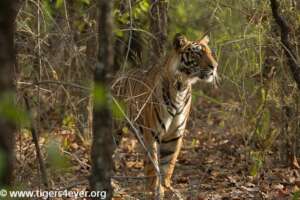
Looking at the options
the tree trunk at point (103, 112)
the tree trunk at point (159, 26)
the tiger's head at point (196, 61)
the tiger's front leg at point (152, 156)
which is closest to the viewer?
the tree trunk at point (103, 112)

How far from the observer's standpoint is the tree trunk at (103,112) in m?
3.04

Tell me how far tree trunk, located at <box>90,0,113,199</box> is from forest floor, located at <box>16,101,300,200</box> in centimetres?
157

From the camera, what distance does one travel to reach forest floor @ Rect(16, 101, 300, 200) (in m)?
5.58

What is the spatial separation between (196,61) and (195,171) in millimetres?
1414

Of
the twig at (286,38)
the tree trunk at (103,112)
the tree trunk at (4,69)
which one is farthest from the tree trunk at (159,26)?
the tree trunk at (4,69)

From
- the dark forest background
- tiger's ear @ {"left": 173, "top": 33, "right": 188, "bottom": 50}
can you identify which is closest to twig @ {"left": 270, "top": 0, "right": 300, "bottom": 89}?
the dark forest background

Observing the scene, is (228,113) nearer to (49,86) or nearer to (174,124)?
(174,124)

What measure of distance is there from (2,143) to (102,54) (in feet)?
3.42

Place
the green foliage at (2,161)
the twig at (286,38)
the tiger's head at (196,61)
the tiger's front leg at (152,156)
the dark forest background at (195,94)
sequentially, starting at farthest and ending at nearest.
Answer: the tiger's head at (196,61) < the tiger's front leg at (152,156) < the twig at (286,38) < the dark forest background at (195,94) < the green foliage at (2,161)

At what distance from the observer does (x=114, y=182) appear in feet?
22.0

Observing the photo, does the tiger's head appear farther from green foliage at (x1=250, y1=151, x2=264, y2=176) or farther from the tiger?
green foliage at (x1=250, y1=151, x2=264, y2=176)

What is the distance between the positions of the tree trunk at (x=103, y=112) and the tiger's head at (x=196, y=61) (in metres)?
4.08

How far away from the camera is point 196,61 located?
7348 mm

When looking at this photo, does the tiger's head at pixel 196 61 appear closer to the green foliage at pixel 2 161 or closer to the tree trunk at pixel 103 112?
the tree trunk at pixel 103 112
